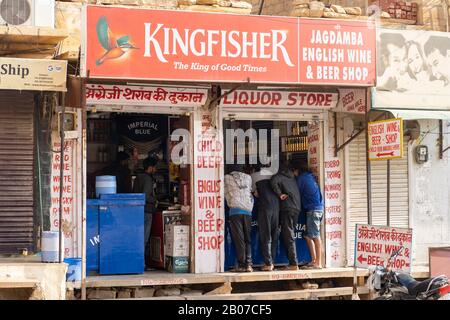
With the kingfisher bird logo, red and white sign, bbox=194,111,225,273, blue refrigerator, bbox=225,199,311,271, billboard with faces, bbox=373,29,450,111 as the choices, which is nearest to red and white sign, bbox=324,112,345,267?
blue refrigerator, bbox=225,199,311,271

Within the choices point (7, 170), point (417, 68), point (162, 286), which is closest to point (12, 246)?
point (7, 170)

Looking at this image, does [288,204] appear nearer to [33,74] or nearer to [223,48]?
[223,48]

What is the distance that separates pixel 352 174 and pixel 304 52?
9.09ft

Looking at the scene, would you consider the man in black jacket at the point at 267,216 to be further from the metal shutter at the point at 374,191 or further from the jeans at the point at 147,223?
the jeans at the point at 147,223

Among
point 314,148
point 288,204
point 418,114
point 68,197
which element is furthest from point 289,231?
point 68,197

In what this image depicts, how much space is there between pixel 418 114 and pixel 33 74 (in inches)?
236

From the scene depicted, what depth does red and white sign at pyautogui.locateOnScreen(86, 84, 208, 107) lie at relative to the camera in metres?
12.9

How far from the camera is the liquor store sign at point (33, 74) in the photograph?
11.3 meters

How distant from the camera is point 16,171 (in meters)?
12.4

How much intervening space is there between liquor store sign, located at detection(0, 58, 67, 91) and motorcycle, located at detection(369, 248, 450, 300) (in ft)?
16.0

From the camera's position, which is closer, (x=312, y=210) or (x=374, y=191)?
(x=312, y=210)

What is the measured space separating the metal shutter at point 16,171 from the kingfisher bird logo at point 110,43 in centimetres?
147

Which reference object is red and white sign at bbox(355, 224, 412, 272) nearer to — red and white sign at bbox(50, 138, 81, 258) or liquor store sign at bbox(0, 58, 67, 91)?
red and white sign at bbox(50, 138, 81, 258)

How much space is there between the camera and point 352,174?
14.6 m
